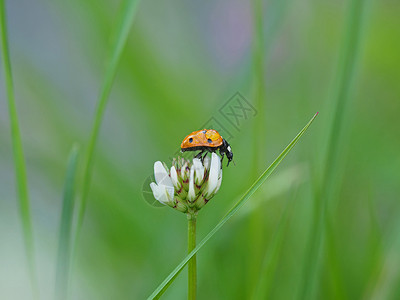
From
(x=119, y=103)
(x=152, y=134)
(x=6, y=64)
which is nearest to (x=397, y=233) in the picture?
(x=6, y=64)

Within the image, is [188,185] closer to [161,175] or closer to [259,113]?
[161,175]

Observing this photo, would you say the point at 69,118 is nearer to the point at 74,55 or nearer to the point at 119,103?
the point at 119,103

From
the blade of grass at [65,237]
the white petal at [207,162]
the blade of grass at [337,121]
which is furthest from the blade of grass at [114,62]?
the blade of grass at [337,121]

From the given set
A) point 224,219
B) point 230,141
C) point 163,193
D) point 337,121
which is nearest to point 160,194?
point 163,193

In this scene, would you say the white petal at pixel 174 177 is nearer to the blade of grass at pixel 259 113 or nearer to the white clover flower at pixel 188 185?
the white clover flower at pixel 188 185

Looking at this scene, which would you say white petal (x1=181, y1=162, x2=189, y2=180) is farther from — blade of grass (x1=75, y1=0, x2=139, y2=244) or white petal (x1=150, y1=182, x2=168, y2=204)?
blade of grass (x1=75, y1=0, x2=139, y2=244)
